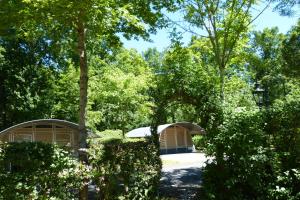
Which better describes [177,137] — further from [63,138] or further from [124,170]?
[124,170]

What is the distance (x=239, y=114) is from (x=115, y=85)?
22.4 metres

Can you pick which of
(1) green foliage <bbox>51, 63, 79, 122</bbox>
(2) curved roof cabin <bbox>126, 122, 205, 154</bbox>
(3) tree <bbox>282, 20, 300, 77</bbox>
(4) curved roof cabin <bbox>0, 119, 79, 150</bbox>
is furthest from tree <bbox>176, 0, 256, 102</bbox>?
(2) curved roof cabin <bbox>126, 122, 205, 154</bbox>

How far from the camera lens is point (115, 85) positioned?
100 feet

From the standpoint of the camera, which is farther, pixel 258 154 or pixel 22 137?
pixel 22 137

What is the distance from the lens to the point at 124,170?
8812 millimetres

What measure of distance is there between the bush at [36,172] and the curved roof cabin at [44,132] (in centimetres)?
1562

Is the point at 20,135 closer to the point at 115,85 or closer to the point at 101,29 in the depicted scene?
the point at 115,85

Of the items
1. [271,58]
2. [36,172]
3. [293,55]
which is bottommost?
[36,172]

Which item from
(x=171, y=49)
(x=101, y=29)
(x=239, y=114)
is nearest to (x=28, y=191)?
(x=101, y=29)

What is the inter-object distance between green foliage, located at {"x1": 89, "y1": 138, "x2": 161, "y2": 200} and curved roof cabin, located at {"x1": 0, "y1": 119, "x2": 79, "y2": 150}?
15137 mm

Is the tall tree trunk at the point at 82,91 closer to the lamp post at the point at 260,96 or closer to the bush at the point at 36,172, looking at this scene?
the bush at the point at 36,172

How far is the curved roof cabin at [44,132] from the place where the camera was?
23.2 m

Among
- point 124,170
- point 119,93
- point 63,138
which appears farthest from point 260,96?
point 119,93

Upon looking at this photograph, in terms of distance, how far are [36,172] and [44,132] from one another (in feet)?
58.6
